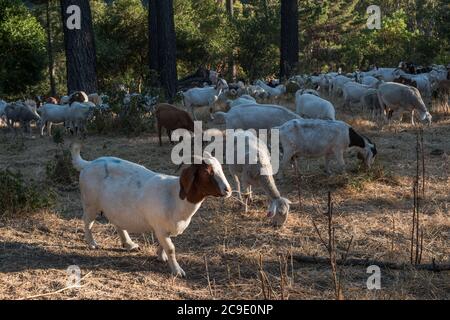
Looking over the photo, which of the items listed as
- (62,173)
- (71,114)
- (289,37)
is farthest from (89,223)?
(289,37)

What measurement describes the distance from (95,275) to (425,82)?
52.7 ft

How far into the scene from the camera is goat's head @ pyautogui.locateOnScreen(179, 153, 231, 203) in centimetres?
576

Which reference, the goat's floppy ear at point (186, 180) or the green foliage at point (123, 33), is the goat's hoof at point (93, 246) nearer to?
the goat's floppy ear at point (186, 180)

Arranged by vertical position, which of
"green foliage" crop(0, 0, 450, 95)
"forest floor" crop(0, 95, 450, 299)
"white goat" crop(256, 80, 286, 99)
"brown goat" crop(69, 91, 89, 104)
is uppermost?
"green foliage" crop(0, 0, 450, 95)

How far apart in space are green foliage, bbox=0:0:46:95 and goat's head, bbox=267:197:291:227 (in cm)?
1688

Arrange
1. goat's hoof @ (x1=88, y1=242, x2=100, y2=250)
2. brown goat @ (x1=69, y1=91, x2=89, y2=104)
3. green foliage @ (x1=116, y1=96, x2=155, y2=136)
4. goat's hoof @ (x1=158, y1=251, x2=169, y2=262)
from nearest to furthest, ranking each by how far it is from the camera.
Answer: goat's hoof @ (x1=158, y1=251, x2=169, y2=262), goat's hoof @ (x1=88, y1=242, x2=100, y2=250), green foliage @ (x1=116, y1=96, x2=155, y2=136), brown goat @ (x1=69, y1=91, x2=89, y2=104)

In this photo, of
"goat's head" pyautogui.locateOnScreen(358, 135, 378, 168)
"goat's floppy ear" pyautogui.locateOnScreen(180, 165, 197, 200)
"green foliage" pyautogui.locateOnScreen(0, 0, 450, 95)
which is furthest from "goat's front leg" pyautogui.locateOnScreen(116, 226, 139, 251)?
"green foliage" pyautogui.locateOnScreen(0, 0, 450, 95)

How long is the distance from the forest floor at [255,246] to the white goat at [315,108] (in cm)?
206

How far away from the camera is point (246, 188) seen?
8289mm

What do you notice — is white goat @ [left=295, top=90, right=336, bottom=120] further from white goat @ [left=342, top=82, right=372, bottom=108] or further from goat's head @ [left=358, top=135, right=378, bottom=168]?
white goat @ [left=342, top=82, right=372, bottom=108]

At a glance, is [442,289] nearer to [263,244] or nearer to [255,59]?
[263,244]

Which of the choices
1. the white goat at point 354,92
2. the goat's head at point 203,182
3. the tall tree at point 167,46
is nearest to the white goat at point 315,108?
the white goat at point 354,92

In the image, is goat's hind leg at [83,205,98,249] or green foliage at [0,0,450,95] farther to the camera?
green foliage at [0,0,450,95]

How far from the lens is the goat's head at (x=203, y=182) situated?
5.76m
